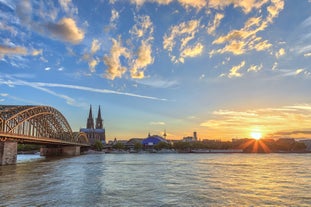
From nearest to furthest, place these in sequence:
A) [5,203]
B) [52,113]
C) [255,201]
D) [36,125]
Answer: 1. [5,203]
2. [255,201]
3. [36,125]
4. [52,113]

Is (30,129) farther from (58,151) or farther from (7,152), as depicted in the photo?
(58,151)

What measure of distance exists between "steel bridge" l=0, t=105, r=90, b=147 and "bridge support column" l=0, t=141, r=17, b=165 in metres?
1.19

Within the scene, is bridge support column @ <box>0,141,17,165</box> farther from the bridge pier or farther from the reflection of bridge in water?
the bridge pier

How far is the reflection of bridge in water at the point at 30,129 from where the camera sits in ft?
199

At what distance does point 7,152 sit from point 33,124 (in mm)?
28156

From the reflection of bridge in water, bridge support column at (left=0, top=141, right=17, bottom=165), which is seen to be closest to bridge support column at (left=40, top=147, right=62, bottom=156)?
the reflection of bridge in water

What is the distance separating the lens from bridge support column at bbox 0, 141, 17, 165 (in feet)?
191

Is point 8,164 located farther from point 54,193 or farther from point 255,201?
point 255,201

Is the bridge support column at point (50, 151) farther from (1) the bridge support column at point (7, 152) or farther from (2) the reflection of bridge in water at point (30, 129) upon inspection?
(1) the bridge support column at point (7, 152)

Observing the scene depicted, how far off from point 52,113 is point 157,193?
93.9 m

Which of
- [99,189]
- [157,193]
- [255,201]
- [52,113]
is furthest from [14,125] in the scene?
[255,201]

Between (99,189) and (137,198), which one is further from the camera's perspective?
(99,189)

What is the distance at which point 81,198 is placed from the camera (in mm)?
22375

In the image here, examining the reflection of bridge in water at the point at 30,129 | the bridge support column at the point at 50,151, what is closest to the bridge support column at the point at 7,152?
the reflection of bridge in water at the point at 30,129
